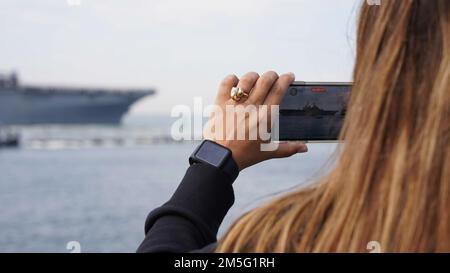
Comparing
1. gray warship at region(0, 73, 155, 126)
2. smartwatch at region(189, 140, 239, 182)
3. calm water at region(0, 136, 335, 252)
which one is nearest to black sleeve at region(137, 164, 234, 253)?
smartwatch at region(189, 140, 239, 182)

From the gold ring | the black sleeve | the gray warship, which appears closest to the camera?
the black sleeve

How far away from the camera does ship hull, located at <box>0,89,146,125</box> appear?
1957 inches

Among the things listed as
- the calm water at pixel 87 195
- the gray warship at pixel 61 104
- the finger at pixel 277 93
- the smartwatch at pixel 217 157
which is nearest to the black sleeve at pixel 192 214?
the smartwatch at pixel 217 157

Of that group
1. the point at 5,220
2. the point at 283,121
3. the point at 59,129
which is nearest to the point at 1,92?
the point at 59,129

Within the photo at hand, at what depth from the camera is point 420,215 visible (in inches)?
25.7

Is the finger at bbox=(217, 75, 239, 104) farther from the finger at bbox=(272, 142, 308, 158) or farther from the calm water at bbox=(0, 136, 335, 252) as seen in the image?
the calm water at bbox=(0, 136, 335, 252)

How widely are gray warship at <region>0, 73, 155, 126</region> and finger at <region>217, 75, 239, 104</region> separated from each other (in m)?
48.8

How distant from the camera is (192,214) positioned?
0.79 meters

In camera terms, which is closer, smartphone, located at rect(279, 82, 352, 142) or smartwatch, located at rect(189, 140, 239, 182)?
smartwatch, located at rect(189, 140, 239, 182)

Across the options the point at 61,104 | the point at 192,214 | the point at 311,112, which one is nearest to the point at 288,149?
the point at 311,112

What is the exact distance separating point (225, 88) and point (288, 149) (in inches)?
5.1

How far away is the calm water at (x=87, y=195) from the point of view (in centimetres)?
2038

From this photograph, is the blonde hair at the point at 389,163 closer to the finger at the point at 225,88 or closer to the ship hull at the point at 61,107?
the finger at the point at 225,88

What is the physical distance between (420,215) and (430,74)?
12cm
